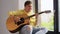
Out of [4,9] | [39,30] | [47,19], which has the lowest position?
[39,30]

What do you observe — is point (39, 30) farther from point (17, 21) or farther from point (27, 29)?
point (17, 21)

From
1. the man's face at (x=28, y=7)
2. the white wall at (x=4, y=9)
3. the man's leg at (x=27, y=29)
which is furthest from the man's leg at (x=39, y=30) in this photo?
the white wall at (x=4, y=9)

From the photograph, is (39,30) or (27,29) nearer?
(27,29)

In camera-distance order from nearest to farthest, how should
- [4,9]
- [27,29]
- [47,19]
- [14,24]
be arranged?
[27,29] → [14,24] → [47,19] → [4,9]

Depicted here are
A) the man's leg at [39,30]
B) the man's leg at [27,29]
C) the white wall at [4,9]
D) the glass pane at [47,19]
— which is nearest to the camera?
the man's leg at [27,29]

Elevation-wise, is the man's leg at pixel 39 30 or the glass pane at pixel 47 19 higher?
the glass pane at pixel 47 19

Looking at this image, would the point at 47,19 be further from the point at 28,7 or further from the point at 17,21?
the point at 17,21

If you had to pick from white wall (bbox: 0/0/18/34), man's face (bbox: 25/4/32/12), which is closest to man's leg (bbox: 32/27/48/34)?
man's face (bbox: 25/4/32/12)

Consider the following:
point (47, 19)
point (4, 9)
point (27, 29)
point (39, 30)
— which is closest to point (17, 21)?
point (27, 29)

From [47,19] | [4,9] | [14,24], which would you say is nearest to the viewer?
[14,24]

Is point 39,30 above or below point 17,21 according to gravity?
below

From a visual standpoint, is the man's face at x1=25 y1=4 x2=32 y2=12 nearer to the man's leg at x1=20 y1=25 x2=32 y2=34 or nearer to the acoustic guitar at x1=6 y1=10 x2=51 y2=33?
the acoustic guitar at x1=6 y1=10 x2=51 y2=33

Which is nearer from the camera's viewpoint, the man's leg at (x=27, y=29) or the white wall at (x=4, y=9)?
the man's leg at (x=27, y=29)

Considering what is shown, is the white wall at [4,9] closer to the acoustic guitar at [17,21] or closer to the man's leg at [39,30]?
the acoustic guitar at [17,21]
